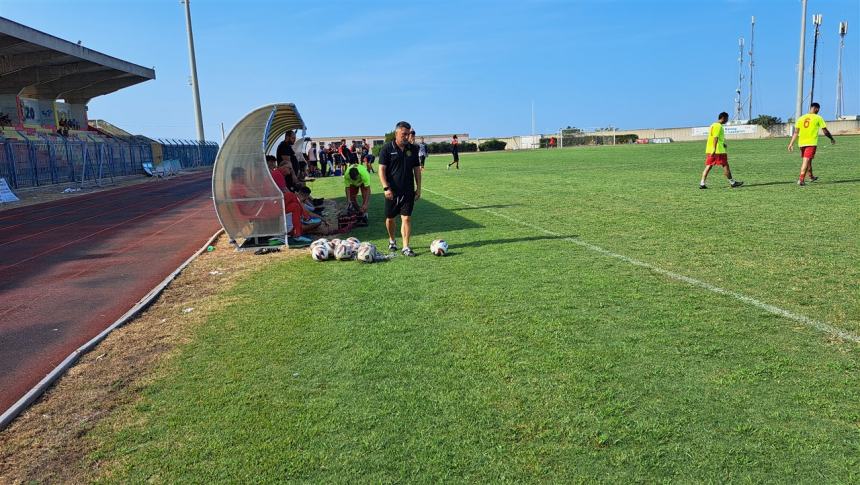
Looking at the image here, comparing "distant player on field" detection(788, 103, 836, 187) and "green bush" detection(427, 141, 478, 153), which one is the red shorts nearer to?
"distant player on field" detection(788, 103, 836, 187)

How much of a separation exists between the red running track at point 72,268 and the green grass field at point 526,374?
1.35m

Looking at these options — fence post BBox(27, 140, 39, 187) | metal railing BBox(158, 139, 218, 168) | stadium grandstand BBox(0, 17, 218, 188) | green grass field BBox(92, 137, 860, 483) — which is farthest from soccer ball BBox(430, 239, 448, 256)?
metal railing BBox(158, 139, 218, 168)

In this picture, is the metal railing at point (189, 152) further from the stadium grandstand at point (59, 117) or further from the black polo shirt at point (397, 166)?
the black polo shirt at point (397, 166)

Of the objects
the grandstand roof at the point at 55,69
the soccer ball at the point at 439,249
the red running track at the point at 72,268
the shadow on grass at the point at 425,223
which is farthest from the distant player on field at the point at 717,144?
the grandstand roof at the point at 55,69

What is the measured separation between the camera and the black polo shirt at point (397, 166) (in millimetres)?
7969

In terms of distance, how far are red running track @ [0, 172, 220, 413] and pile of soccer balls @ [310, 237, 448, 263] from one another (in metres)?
2.25

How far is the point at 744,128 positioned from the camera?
217 ft

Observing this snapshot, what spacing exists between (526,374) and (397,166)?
4.60m

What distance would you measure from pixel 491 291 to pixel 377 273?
68.3 inches

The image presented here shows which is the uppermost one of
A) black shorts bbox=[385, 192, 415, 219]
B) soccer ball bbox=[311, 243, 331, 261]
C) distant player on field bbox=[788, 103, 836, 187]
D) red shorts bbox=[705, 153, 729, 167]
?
distant player on field bbox=[788, 103, 836, 187]

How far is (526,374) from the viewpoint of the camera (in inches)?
156

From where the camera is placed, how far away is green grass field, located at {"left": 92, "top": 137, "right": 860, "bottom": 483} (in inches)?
118

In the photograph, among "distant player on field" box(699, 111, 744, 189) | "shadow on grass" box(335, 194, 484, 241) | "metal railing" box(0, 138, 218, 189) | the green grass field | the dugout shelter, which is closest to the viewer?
the green grass field

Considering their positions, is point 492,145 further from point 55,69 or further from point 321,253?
point 321,253
